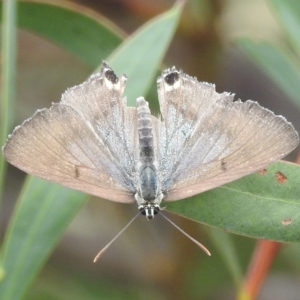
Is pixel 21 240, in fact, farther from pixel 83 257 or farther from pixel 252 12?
pixel 252 12

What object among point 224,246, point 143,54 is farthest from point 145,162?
point 224,246

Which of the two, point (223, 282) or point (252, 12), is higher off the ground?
point (252, 12)

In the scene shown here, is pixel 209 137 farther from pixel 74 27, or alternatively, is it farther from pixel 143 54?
pixel 74 27

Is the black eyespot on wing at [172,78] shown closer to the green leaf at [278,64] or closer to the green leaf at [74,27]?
the green leaf at [74,27]

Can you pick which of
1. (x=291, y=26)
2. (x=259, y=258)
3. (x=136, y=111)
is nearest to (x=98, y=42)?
(x=136, y=111)

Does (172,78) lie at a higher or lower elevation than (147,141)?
higher

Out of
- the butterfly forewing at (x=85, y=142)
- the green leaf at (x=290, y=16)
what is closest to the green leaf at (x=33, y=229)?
the butterfly forewing at (x=85, y=142)

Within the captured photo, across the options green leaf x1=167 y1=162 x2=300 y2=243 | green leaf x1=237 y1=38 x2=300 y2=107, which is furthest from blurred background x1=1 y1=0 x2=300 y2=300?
green leaf x1=167 y1=162 x2=300 y2=243
